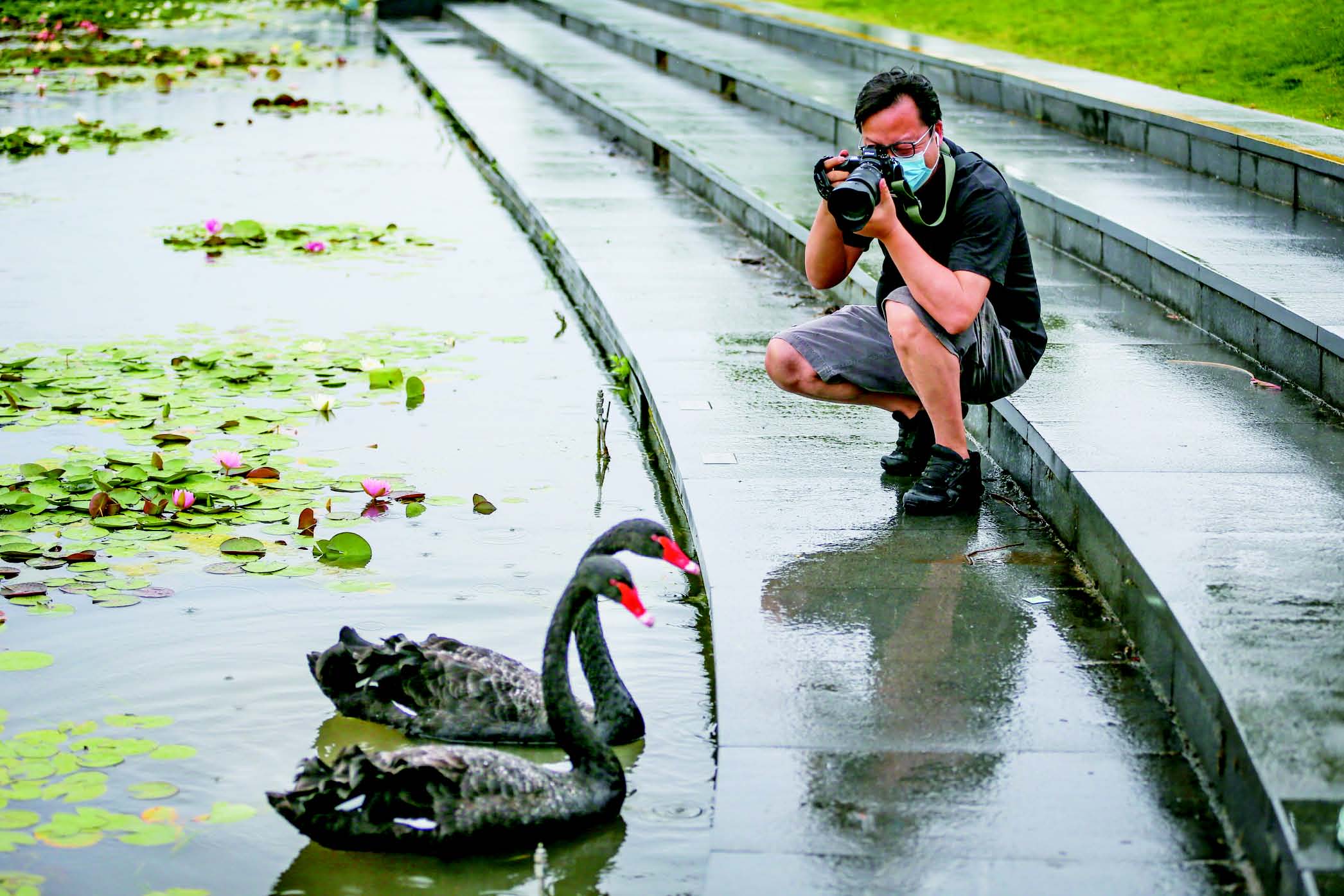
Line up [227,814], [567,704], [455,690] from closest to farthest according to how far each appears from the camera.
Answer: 1. [567,704]
2. [227,814]
3. [455,690]

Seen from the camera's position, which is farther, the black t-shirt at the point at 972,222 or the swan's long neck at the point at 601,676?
the black t-shirt at the point at 972,222

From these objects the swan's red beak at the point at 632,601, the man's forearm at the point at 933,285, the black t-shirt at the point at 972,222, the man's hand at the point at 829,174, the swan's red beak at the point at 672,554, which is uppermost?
the man's hand at the point at 829,174

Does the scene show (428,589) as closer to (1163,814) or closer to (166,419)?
(166,419)

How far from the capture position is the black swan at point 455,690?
3.74m

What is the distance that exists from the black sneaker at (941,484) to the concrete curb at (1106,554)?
0.24 m

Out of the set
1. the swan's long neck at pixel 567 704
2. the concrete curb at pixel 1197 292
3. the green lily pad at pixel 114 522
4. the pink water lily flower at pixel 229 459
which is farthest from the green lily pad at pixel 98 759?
the concrete curb at pixel 1197 292

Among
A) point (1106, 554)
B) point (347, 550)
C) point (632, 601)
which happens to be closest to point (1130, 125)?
point (1106, 554)

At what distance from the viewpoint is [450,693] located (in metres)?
3.84

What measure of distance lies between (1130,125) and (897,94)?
213 inches

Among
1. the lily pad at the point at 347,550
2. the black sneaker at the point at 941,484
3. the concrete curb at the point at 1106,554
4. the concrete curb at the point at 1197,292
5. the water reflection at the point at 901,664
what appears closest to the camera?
the concrete curb at the point at 1106,554

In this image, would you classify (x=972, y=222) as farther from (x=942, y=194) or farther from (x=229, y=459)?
(x=229, y=459)

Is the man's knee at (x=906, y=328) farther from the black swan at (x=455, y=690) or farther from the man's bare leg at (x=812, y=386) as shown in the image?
the black swan at (x=455, y=690)

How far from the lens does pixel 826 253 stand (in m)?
4.88

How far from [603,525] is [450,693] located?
152cm
